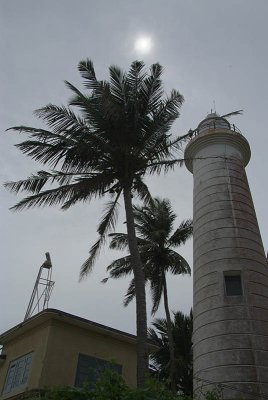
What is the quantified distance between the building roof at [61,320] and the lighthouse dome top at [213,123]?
29.0 feet

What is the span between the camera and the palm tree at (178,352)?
2433 centimetres

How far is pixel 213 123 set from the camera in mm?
19078

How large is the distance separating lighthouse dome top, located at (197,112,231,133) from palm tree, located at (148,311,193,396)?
12862 millimetres

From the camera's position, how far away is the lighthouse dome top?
18.8m

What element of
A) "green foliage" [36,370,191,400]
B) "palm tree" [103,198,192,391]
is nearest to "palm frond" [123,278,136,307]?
"palm tree" [103,198,192,391]

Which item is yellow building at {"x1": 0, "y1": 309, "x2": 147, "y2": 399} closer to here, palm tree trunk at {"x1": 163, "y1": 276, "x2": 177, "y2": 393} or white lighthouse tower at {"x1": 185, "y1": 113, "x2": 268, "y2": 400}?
white lighthouse tower at {"x1": 185, "y1": 113, "x2": 268, "y2": 400}

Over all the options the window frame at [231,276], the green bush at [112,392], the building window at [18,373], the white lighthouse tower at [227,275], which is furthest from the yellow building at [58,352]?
the green bush at [112,392]

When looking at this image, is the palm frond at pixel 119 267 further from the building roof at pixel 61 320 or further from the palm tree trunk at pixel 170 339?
the building roof at pixel 61 320

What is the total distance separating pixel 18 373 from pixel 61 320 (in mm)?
2462

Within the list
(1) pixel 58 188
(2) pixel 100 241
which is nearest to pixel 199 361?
(2) pixel 100 241

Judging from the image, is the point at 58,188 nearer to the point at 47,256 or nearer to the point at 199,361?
the point at 47,256

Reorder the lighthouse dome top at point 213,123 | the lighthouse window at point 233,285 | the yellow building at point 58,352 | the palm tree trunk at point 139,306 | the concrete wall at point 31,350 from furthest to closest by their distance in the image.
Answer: the lighthouse dome top at point 213,123
the lighthouse window at point 233,285
the yellow building at point 58,352
the concrete wall at point 31,350
the palm tree trunk at point 139,306

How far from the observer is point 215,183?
16609mm

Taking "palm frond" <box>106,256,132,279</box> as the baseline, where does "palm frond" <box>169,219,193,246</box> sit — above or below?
above
